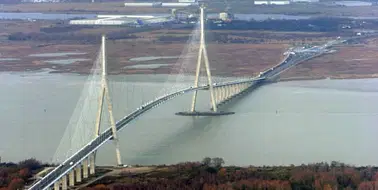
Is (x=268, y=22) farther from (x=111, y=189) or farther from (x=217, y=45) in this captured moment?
(x=111, y=189)

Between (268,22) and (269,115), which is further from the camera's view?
(268,22)

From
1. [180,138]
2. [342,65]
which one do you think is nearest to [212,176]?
[180,138]

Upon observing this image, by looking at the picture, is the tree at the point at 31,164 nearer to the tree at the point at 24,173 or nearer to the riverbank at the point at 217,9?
the tree at the point at 24,173

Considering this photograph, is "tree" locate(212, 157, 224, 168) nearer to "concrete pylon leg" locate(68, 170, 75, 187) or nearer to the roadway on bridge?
the roadway on bridge

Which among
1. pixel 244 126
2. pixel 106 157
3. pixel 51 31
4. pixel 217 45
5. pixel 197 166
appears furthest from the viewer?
pixel 51 31

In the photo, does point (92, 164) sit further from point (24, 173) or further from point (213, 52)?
point (213, 52)

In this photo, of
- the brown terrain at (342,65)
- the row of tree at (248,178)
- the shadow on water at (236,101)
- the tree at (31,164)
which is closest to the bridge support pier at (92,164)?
the row of tree at (248,178)

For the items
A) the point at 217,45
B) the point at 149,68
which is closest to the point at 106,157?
Result: the point at 149,68
